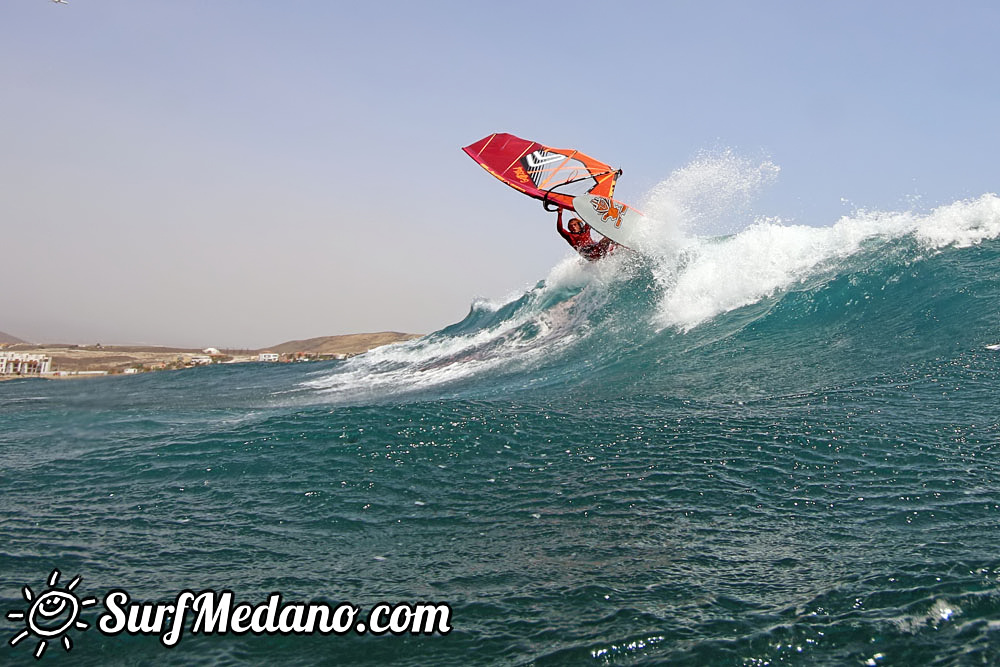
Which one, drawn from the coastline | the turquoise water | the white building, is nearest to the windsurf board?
the turquoise water

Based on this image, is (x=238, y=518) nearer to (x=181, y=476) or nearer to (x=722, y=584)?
(x=181, y=476)

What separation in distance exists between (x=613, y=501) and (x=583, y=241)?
15156 mm

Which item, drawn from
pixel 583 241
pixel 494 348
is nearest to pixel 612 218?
pixel 583 241

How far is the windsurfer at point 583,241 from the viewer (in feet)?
66.6

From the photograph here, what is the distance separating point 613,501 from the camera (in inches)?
249

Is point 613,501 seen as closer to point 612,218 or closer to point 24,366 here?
point 612,218

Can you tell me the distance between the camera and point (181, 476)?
811 centimetres

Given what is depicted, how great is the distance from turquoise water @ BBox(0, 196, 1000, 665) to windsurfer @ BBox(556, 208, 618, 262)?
260 inches

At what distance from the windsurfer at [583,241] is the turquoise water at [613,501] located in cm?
660

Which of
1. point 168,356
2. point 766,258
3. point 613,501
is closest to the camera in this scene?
point 613,501

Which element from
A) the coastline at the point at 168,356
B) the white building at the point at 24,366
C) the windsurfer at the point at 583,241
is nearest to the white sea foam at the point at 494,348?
the windsurfer at the point at 583,241

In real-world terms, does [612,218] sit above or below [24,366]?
above

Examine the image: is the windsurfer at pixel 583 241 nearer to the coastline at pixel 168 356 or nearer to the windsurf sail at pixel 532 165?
the windsurf sail at pixel 532 165

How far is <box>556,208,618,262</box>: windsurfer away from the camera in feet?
66.6
